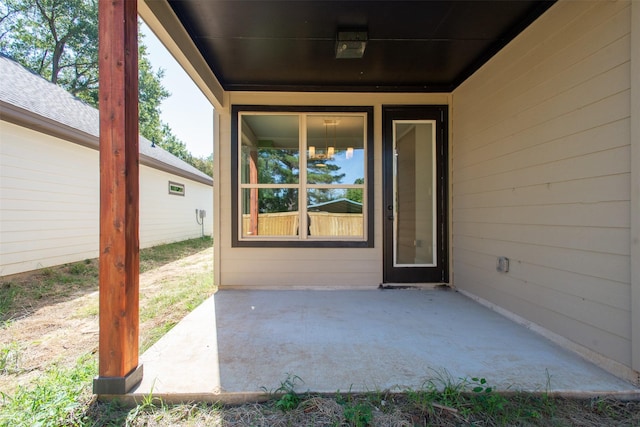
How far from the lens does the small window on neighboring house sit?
8859mm

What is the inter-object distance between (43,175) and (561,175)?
22.4ft

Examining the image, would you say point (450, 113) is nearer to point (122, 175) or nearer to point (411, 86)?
point (411, 86)

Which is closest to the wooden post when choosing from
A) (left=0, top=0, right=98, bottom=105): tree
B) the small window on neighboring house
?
the small window on neighboring house

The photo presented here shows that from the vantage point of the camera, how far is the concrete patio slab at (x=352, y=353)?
1.65 meters

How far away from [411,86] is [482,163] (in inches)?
53.7

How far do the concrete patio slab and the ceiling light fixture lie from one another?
2.54 m

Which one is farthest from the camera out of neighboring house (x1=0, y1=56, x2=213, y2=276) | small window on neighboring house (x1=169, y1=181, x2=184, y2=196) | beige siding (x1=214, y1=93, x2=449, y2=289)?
small window on neighboring house (x1=169, y1=181, x2=184, y2=196)

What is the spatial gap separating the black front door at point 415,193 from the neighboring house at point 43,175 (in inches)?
208

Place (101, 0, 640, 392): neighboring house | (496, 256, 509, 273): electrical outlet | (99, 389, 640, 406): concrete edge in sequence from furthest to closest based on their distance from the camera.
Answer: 1. (496, 256, 509, 273): electrical outlet
2. (101, 0, 640, 392): neighboring house
3. (99, 389, 640, 406): concrete edge

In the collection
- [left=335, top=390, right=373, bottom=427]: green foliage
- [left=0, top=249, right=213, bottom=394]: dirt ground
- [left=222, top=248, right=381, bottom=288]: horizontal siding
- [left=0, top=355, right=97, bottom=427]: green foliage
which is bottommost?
[left=0, top=249, right=213, bottom=394]: dirt ground

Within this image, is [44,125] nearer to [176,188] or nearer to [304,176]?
Result: [304,176]

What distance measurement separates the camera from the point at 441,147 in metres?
3.70

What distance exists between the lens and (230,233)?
3691mm

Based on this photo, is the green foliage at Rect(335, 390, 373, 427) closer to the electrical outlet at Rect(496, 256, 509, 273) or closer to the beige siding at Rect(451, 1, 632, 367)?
the beige siding at Rect(451, 1, 632, 367)
